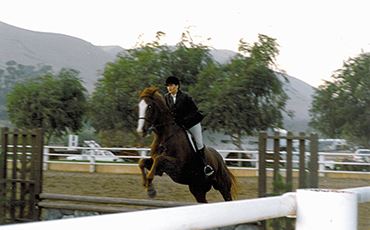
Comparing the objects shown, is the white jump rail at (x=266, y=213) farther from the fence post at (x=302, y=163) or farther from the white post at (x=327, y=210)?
the fence post at (x=302, y=163)

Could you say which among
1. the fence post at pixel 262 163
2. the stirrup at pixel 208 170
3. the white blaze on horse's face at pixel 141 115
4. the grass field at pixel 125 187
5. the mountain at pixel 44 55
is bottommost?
the grass field at pixel 125 187

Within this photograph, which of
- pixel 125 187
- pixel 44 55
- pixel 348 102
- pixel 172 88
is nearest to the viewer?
pixel 172 88

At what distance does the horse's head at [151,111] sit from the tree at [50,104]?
25675mm

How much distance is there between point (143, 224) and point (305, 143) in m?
5.25

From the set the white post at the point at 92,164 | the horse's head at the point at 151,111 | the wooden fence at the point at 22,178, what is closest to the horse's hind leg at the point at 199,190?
the horse's head at the point at 151,111

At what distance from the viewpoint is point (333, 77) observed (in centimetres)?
Answer: 3941

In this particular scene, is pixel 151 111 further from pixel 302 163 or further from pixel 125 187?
pixel 125 187

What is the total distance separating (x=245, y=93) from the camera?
31.6 m

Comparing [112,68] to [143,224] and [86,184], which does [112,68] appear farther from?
[143,224]

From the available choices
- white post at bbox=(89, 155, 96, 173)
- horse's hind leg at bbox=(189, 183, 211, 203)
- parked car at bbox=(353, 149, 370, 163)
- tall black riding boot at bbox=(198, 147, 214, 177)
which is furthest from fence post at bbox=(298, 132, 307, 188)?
white post at bbox=(89, 155, 96, 173)

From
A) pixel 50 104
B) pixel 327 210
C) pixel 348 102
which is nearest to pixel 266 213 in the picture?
pixel 327 210

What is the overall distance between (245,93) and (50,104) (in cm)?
1022

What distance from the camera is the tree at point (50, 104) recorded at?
115 feet

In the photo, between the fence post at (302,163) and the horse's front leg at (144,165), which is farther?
the horse's front leg at (144,165)
